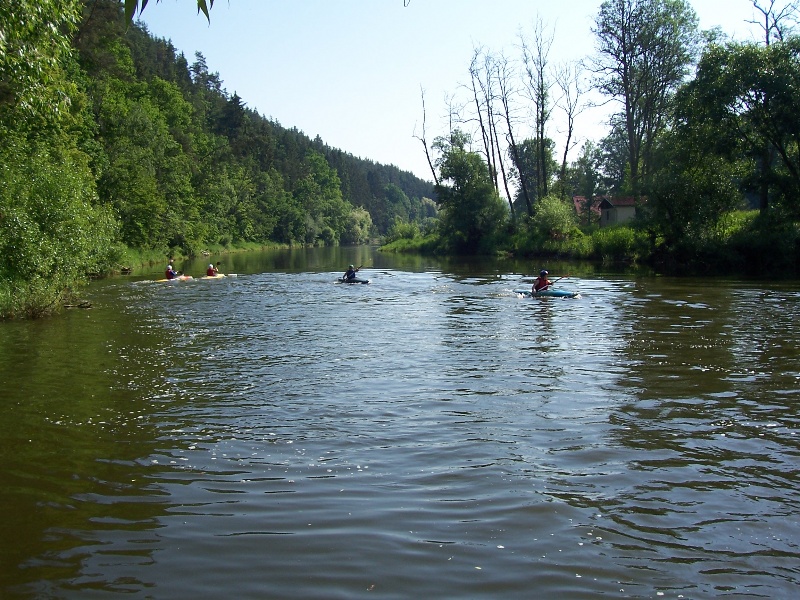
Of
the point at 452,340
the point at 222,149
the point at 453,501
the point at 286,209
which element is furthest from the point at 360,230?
the point at 453,501

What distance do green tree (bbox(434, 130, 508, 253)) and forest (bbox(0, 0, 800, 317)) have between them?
15 centimetres

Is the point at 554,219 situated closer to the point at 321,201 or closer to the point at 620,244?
the point at 620,244

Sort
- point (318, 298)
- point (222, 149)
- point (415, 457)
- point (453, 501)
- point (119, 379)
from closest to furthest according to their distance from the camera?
1. point (453, 501)
2. point (415, 457)
3. point (119, 379)
4. point (318, 298)
5. point (222, 149)

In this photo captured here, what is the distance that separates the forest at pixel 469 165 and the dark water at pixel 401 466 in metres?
3.98

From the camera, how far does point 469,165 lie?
211ft

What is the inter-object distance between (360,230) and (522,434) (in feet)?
459

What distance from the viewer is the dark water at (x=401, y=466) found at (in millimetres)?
5164

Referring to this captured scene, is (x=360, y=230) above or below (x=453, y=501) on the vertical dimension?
above

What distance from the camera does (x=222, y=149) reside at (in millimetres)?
93562

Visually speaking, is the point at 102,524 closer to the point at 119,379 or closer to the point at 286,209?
the point at 119,379

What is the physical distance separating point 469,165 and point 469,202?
3.40 meters

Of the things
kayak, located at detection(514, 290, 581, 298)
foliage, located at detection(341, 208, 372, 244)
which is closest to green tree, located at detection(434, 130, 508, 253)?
kayak, located at detection(514, 290, 581, 298)

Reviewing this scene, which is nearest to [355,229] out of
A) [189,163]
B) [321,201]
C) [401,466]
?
[321,201]

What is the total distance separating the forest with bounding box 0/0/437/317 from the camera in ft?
53.1
